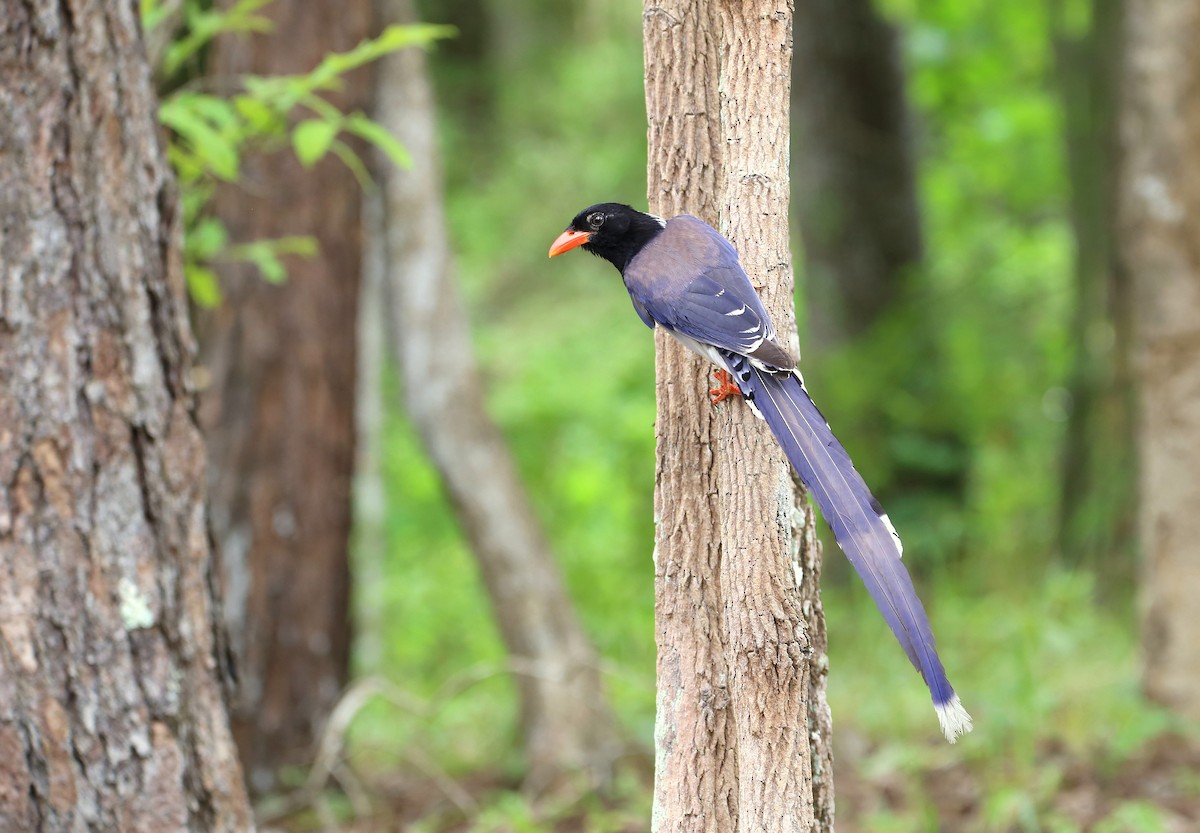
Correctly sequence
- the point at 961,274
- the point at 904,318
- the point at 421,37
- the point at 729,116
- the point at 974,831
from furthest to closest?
the point at 961,274 < the point at 904,318 < the point at 974,831 < the point at 421,37 < the point at 729,116

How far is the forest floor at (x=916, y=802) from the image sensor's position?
420 centimetres

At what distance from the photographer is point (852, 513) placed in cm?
188

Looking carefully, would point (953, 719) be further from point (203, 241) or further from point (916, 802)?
point (916, 802)

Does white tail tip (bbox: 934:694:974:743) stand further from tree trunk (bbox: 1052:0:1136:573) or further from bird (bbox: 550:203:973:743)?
tree trunk (bbox: 1052:0:1136:573)

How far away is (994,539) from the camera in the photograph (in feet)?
27.0

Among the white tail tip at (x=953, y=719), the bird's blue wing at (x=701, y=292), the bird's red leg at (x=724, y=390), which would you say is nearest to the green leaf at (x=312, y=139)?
the bird's blue wing at (x=701, y=292)

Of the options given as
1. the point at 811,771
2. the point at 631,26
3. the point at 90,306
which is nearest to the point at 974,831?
the point at 811,771

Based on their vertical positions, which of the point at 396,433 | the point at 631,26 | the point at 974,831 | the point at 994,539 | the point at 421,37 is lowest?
the point at 974,831

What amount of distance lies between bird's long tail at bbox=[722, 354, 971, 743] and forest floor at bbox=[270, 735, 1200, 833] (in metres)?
2.43

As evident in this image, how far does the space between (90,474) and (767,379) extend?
52.0 inches

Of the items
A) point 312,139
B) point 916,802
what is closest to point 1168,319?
point 916,802

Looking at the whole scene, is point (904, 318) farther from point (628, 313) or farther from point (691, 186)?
point (691, 186)

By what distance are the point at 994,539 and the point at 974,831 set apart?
423 cm

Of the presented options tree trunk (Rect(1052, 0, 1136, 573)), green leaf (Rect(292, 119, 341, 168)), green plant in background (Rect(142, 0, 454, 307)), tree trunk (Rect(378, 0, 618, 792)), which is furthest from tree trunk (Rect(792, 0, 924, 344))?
green leaf (Rect(292, 119, 341, 168))
